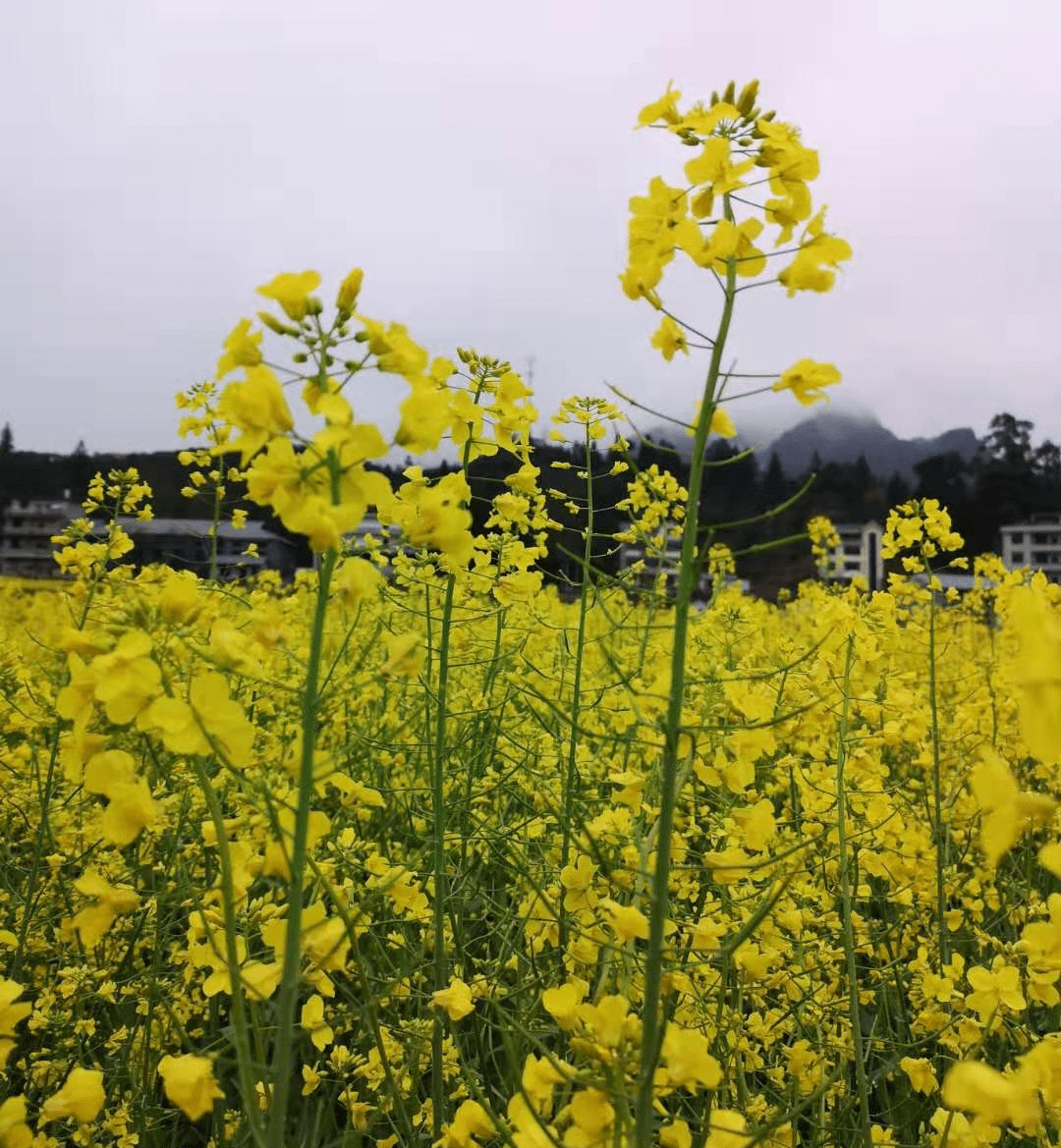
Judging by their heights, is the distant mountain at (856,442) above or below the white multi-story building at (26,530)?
above

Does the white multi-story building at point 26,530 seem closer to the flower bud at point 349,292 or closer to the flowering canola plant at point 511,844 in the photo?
the flowering canola plant at point 511,844

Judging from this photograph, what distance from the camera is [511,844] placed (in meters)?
2.46

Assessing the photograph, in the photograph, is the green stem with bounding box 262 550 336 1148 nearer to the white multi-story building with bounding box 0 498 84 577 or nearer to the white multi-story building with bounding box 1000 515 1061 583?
the white multi-story building with bounding box 0 498 84 577

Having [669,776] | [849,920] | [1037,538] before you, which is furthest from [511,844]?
[1037,538]

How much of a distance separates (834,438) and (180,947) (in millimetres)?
200642

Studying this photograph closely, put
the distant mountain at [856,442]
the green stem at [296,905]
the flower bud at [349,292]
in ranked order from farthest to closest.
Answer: the distant mountain at [856,442] → the flower bud at [349,292] → the green stem at [296,905]

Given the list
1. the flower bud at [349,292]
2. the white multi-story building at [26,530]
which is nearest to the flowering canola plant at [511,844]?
the flower bud at [349,292]

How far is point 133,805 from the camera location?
46.4 inches

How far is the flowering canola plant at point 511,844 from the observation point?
3.68 feet

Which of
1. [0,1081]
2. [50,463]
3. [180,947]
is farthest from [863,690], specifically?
[50,463]

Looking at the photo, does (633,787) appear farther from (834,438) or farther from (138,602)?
(834,438)

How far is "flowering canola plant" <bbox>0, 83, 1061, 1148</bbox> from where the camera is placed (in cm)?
112

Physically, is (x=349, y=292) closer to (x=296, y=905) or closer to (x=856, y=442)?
(x=296, y=905)

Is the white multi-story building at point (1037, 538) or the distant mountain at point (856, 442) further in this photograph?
the distant mountain at point (856, 442)
